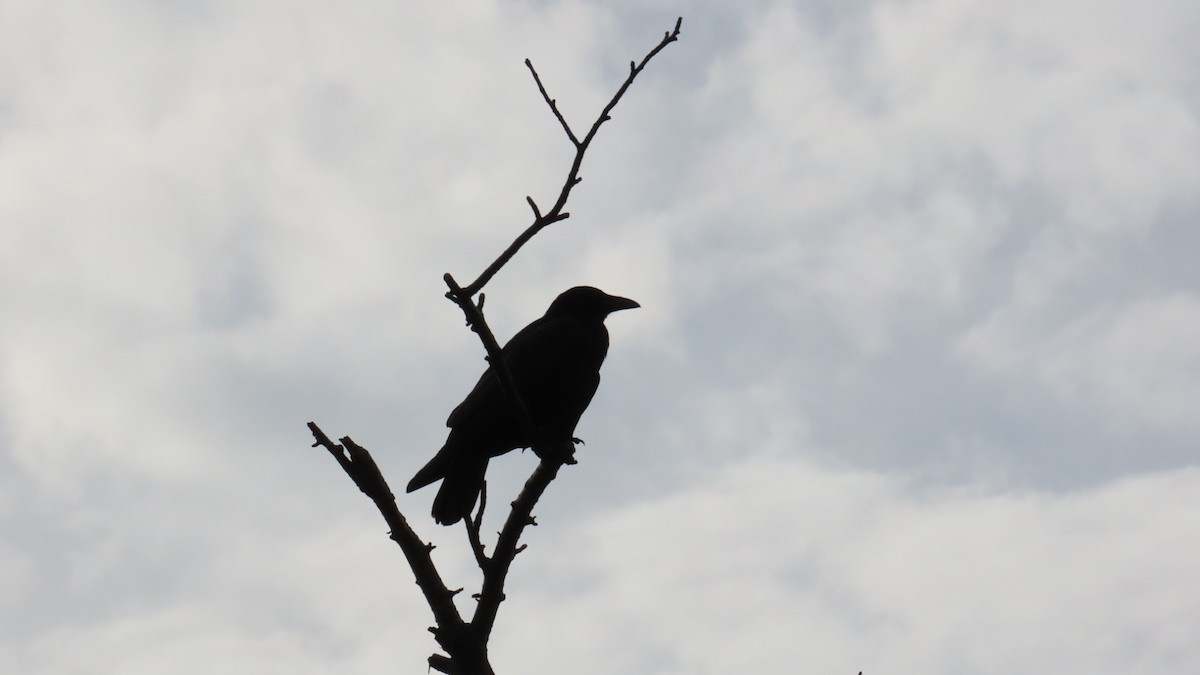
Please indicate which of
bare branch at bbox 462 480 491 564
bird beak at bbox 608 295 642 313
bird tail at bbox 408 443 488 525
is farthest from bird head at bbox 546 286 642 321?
bare branch at bbox 462 480 491 564

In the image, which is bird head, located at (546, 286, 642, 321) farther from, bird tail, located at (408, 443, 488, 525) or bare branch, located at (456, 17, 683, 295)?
bare branch, located at (456, 17, 683, 295)

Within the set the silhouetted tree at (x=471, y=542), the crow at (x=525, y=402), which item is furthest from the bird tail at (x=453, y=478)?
the silhouetted tree at (x=471, y=542)

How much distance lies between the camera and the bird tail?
598 cm

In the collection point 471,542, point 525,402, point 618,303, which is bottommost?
point 471,542

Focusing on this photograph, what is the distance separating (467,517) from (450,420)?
189 cm

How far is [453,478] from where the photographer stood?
6.13 metres

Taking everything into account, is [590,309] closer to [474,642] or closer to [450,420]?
[450,420]

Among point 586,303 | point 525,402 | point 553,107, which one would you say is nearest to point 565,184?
point 553,107

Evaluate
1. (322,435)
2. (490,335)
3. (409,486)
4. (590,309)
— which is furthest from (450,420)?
(490,335)

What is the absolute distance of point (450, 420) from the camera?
21.2 ft

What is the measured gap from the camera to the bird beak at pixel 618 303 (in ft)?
25.1

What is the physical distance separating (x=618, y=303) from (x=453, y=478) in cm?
210

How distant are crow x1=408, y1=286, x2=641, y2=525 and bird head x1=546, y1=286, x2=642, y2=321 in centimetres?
2

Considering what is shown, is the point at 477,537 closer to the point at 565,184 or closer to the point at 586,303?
the point at 565,184
